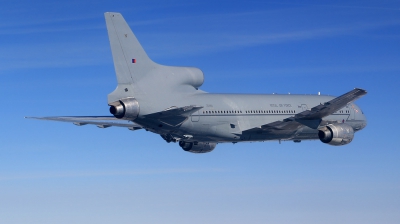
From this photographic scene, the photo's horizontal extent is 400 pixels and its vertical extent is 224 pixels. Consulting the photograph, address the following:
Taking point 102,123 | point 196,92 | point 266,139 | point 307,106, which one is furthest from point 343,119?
point 102,123

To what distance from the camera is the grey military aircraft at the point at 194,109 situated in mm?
50438

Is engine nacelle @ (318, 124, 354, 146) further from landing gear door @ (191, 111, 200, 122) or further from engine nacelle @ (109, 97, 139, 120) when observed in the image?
engine nacelle @ (109, 97, 139, 120)

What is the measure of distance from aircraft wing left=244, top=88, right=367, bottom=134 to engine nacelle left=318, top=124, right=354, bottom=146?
0.97m

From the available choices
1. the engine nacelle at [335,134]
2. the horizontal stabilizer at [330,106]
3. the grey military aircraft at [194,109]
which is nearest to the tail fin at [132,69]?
the grey military aircraft at [194,109]

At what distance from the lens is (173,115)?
172ft

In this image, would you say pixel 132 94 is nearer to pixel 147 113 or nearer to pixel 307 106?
pixel 147 113

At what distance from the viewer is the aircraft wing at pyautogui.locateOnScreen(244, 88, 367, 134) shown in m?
55.9

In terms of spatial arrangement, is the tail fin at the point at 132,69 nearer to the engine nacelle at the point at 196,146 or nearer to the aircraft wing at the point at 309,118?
the engine nacelle at the point at 196,146

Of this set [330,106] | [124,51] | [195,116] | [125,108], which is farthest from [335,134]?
[124,51]

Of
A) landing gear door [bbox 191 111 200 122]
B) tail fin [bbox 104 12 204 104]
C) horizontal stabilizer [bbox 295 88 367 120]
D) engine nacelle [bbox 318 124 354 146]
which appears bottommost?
engine nacelle [bbox 318 124 354 146]

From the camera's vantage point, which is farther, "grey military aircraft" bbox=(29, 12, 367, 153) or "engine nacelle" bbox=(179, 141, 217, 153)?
"engine nacelle" bbox=(179, 141, 217, 153)

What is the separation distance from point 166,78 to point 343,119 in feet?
74.9

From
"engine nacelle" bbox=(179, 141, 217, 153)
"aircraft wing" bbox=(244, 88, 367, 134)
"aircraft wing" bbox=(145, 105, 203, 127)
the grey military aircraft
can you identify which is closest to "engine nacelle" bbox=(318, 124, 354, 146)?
the grey military aircraft

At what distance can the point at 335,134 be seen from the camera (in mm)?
59781
